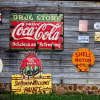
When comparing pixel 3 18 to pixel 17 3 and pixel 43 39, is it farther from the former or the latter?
pixel 43 39

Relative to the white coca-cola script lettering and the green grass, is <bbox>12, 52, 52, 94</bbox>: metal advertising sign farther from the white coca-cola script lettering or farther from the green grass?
the white coca-cola script lettering

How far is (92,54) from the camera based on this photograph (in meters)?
8.79

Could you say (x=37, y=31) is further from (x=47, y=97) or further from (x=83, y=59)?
(x=47, y=97)

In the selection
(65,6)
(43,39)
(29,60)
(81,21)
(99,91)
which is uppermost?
(65,6)

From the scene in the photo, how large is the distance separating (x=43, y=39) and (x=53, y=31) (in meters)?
0.49

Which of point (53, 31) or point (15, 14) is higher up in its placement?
point (15, 14)

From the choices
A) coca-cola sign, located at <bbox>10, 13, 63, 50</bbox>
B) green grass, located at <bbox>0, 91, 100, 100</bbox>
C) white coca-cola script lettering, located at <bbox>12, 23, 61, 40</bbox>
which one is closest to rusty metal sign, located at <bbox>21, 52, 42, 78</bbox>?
coca-cola sign, located at <bbox>10, 13, 63, 50</bbox>

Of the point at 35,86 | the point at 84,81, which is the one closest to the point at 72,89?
the point at 84,81

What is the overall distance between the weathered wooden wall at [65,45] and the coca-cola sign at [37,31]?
192 millimetres

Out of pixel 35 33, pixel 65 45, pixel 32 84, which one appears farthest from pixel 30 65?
pixel 65 45

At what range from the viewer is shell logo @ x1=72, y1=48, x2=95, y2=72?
8758mm

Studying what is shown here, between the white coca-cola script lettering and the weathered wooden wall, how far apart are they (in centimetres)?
34

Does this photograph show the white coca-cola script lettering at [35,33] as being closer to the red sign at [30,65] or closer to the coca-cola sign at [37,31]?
the coca-cola sign at [37,31]

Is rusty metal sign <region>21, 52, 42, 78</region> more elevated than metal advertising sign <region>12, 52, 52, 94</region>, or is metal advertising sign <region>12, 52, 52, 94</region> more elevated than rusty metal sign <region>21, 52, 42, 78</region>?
rusty metal sign <region>21, 52, 42, 78</region>
